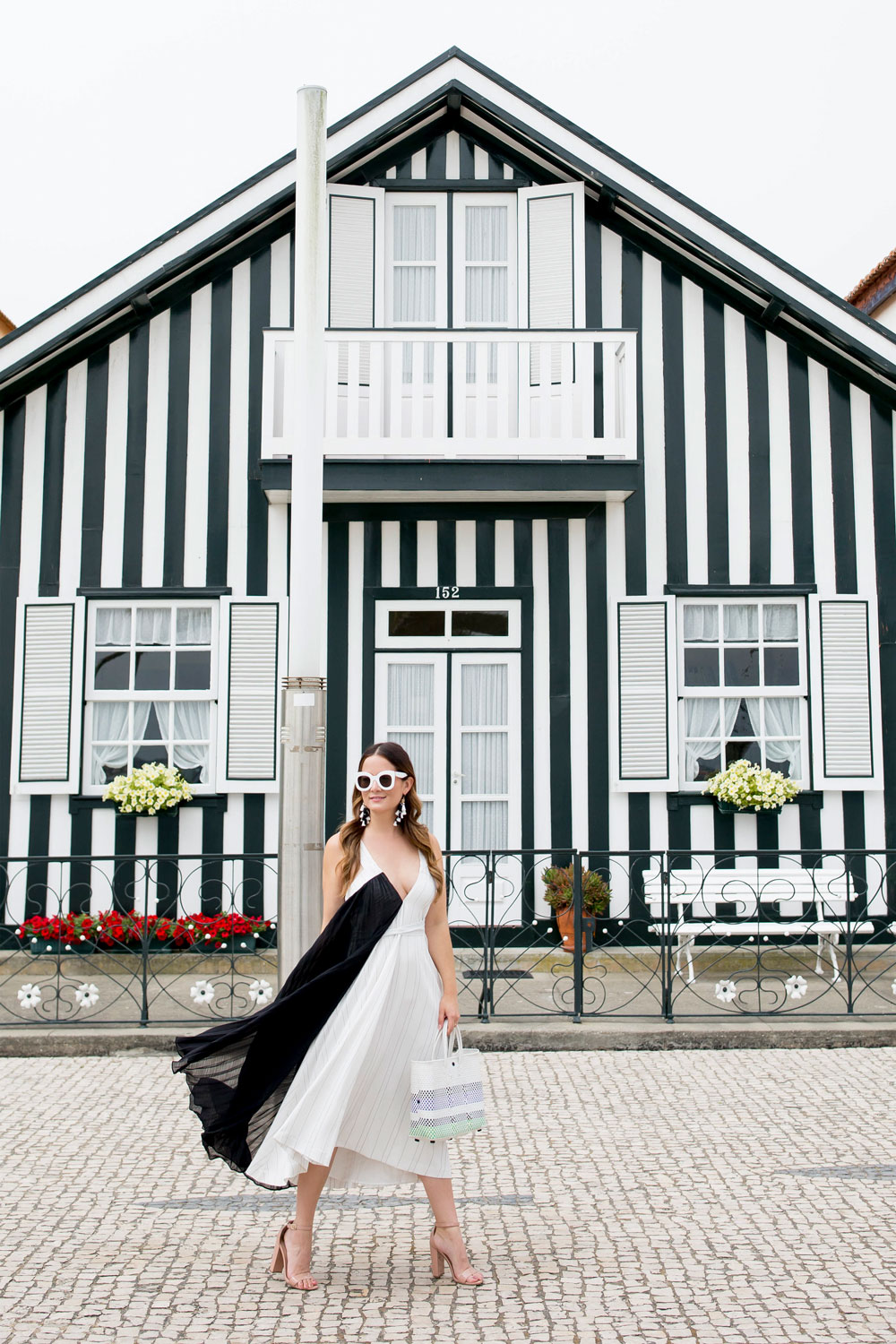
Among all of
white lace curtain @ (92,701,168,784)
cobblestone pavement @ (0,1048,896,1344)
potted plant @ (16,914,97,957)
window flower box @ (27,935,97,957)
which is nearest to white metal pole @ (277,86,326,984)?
cobblestone pavement @ (0,1048,896,1344)

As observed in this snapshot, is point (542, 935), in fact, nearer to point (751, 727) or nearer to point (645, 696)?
point (645, 696)

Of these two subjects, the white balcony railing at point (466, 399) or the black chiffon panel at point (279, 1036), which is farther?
the white balcony railing at point (466, 399)

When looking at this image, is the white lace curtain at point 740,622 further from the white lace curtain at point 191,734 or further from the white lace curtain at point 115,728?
the white lace curtain at point 115,728

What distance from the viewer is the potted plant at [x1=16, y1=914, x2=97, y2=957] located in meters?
8.38

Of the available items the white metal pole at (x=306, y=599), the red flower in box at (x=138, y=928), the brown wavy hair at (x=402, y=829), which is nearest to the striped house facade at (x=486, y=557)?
the red flower in box at (x=138, y=928)

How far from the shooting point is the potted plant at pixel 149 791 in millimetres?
9055

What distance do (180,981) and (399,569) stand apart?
3.67 metres

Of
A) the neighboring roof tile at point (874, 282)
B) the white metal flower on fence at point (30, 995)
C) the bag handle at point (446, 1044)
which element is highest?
the neighboring roof tile at point (874, 282)

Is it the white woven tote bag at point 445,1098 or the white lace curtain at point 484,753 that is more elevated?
the white lace curtain at point 484,753

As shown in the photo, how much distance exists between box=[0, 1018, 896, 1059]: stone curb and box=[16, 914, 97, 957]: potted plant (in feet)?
5.16

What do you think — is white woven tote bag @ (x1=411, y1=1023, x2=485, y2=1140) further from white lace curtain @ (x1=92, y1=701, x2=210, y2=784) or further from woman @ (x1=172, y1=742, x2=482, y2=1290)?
white lace curtain @ (x1=92, y1=701, x2=210, y2=784)

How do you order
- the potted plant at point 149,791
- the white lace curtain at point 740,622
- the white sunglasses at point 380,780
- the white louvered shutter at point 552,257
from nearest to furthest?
the white sunglasses at point 380,780 < the potted plant at point 149,791 < the white lace curtain at point 740,622 < the white louvered shutter at point 552,257

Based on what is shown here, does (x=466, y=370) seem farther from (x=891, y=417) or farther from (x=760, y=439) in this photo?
(x=891, y=417)

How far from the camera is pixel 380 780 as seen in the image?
12.2 feet
